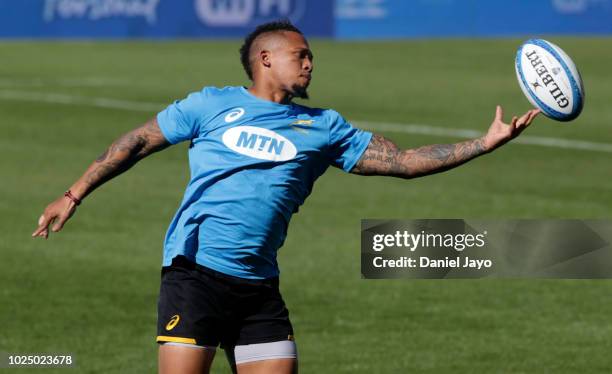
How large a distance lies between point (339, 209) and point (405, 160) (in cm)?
943

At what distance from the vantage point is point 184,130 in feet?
24.8

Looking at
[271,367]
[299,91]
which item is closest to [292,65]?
[299,91]

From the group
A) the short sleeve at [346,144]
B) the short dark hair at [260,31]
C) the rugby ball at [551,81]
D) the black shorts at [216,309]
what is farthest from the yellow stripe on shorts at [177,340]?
the rugby ball at [551,81]

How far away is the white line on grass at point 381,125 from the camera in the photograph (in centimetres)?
2272

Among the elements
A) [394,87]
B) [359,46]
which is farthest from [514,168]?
[359,46]

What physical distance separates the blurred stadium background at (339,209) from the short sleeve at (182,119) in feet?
10.6

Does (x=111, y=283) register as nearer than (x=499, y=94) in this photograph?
Yes

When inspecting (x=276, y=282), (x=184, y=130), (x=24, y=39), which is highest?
(x=184, y=130)

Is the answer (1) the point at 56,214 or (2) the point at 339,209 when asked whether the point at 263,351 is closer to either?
(1) the point at 56,214

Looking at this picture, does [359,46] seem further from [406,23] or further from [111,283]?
[111,283]

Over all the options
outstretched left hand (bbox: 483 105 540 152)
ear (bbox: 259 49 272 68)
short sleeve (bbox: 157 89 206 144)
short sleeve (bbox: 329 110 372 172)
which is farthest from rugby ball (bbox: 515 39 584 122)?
short sleeve (bbox: 157 89 206 144)

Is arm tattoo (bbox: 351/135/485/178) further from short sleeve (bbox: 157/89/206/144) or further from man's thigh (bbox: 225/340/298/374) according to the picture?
man's thigh (bbox: 225/340/298/374)

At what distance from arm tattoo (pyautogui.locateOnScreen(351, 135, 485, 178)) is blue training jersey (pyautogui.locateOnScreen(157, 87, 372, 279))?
177 millimetres

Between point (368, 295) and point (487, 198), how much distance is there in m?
5.26
